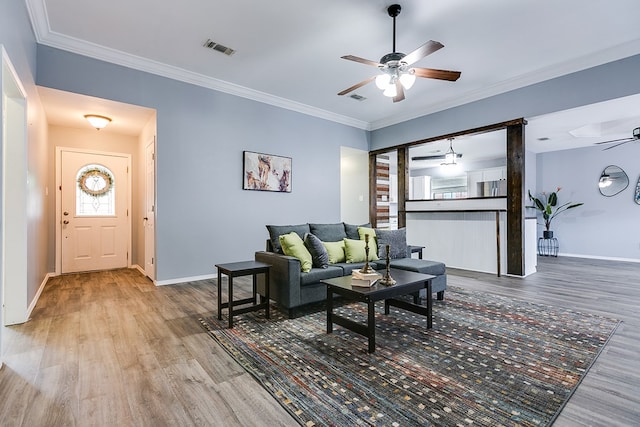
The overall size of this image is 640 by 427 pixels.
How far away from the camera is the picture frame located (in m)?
5.30

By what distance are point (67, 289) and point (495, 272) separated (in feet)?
21.1

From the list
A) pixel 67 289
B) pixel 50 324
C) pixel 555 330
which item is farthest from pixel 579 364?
pixel 67 289

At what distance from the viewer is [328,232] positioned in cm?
397

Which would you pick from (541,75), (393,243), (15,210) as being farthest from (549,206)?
(15,210)

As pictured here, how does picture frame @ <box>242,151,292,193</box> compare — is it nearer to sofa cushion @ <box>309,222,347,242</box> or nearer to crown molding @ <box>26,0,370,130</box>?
crown molding @ <box>26,0,370,130</box>

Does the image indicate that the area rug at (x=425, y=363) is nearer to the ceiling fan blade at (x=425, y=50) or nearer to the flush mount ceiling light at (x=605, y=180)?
the ceiling fan blade at (x=425, y=50)

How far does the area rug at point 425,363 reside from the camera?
1628mm

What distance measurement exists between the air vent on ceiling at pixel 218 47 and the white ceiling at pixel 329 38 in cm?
9

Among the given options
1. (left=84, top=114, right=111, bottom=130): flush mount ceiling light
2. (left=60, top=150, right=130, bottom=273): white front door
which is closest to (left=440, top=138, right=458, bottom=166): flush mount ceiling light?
(left=84, top=114, right=111, bottom=130): flush mount ceiling light

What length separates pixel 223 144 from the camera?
5062 mm

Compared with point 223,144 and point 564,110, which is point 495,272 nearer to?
point 564,110

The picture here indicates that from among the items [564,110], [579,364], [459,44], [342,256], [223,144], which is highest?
[459,44]

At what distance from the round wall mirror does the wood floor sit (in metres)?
4.46

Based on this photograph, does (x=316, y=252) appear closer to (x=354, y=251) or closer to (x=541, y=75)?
(x=354, y=251)
